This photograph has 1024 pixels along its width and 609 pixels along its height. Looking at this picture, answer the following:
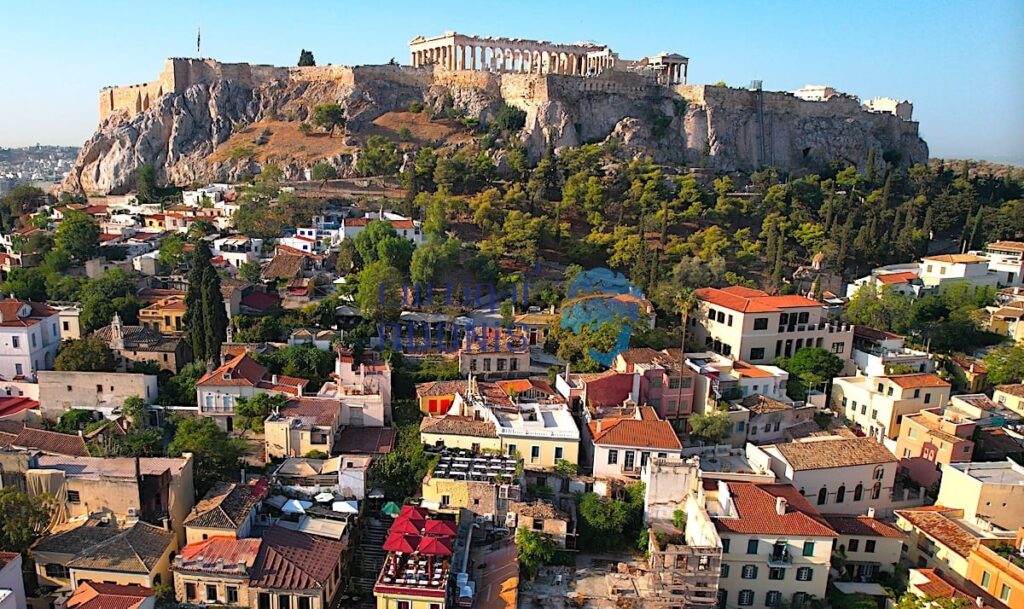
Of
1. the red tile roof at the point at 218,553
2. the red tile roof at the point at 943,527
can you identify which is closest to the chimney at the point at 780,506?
the red tile roof at the point at 943,527

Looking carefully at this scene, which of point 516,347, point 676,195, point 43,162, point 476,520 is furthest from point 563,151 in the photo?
point 43,162

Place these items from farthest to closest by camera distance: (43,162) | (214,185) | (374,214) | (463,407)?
(43,162), (214,185), (374,214), (463,407)

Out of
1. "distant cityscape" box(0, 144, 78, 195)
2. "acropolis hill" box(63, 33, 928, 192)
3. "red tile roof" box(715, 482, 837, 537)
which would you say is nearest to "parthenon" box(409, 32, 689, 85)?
"acropolis hill" box(63, 33, 928, 192)

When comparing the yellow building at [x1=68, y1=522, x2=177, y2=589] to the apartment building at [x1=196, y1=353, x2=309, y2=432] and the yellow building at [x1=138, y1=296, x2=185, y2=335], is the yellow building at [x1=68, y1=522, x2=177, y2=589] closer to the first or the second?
the apartment building at [x1=196, y1=353, x2=309, y2=432]

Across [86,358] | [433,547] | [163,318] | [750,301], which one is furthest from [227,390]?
[750,301]

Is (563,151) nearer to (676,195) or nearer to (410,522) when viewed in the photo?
(676,195)
